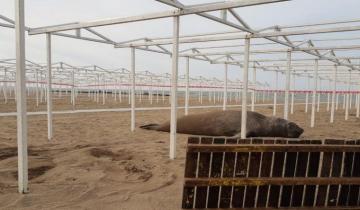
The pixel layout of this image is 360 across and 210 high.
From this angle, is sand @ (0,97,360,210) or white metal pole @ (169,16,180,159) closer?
sand @ (0,97,360,210)

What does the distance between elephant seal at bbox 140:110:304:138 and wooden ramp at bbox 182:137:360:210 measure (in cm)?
602

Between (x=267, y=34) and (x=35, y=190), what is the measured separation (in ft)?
22.1

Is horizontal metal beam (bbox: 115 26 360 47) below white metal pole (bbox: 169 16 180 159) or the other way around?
the other way around

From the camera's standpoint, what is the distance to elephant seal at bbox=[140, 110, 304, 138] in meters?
10.9

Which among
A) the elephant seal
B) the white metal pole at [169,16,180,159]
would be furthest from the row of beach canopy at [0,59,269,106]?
the white metal pole at [169,16,180,159]

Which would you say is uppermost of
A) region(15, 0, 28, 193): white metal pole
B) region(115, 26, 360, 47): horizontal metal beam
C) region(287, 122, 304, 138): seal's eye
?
Result: region(115, 26, 360, 47): horizontal metal beam

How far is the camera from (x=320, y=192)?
13.9 feet

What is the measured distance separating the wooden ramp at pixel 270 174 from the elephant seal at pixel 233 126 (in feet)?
19.8

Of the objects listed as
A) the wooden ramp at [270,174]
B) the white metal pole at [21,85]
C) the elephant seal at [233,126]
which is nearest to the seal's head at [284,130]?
the elephant seal at [233,126]

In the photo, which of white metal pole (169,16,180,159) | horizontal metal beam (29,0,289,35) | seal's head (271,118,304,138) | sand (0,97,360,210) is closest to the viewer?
sand (0,97,360,210)

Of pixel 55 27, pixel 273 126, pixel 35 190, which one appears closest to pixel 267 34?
pixel 273 126

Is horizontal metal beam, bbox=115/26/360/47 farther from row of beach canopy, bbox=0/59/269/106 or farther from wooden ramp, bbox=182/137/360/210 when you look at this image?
row of beach canopy, bbox=0/59/269/106

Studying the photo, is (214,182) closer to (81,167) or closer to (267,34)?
(81,167)

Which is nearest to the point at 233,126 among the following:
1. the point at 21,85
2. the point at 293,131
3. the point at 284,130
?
the point at 284,130
